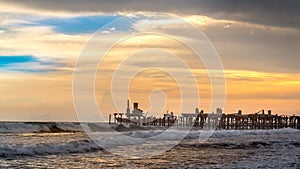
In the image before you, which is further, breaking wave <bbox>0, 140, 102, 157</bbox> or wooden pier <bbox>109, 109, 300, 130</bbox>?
wooden pier <bbox>109, 109, 300, 130</bbox>

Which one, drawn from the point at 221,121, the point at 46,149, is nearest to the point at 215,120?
the point at 221,121

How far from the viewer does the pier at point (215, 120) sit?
236 ft

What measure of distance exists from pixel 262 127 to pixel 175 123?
12.8 meters

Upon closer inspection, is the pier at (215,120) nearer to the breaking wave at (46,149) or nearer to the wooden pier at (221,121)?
the wooden pier at (221,121)

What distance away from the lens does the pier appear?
71.8 meters

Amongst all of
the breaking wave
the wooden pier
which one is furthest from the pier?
the breaking wave

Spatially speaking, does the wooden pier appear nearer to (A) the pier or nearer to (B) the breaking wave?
(A) the pier

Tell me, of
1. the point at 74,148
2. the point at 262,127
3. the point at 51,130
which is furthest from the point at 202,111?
the point at 74,148

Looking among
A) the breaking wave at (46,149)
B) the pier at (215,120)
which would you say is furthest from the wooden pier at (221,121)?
the breaking wave at (46,149)

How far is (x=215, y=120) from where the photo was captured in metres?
71.7

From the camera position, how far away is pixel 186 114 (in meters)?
74.9

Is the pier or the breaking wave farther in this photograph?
the pier

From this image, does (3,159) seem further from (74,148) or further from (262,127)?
(262,127)

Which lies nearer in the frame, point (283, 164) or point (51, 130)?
point (283, 164)
